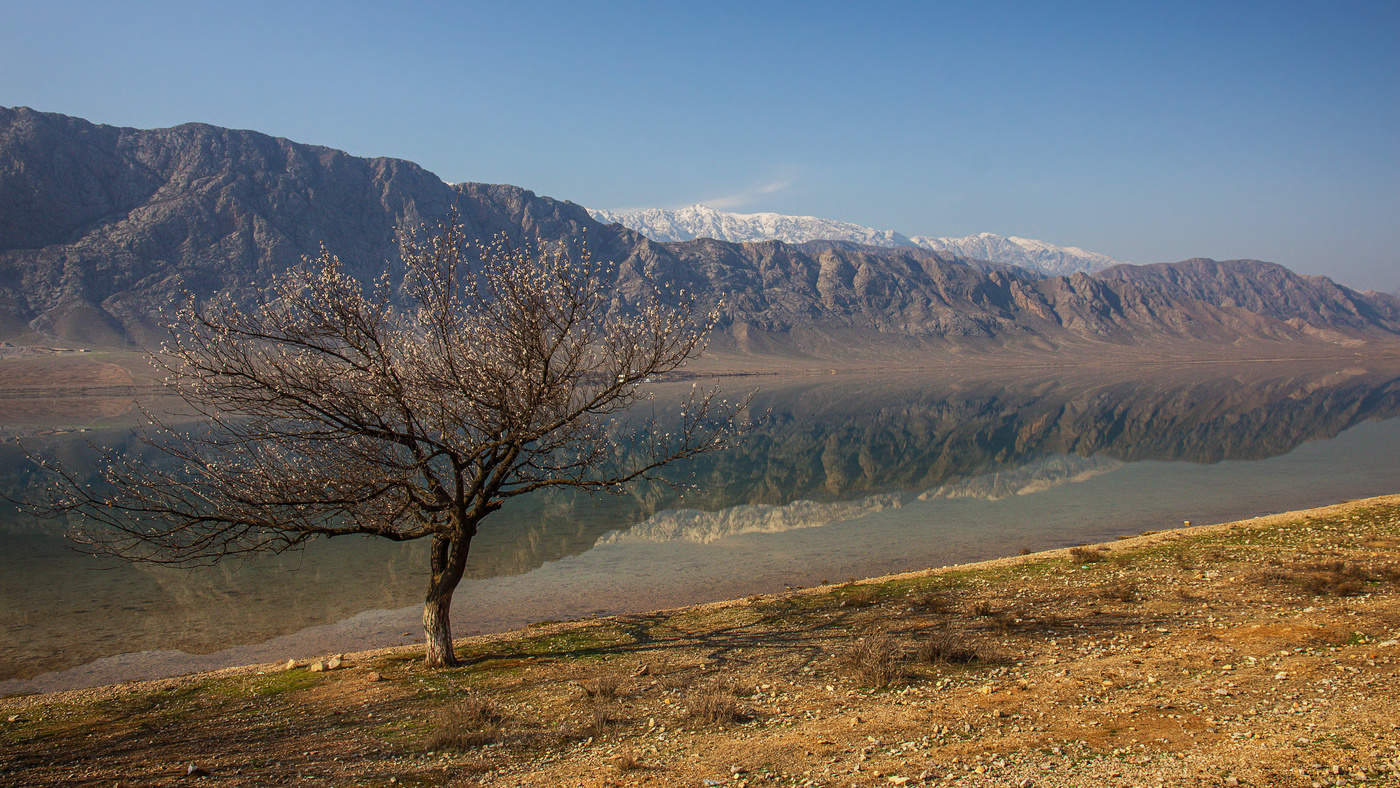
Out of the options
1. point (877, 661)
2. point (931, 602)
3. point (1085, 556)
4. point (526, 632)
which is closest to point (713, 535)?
point (526, 632)

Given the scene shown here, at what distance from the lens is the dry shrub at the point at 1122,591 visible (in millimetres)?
15309

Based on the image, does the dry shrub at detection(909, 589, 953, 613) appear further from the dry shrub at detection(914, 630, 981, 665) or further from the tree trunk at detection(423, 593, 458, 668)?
the tree trunk at detection(423, 593, 458, 668)

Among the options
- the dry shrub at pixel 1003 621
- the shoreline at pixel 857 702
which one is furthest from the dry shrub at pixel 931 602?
the dry shrub at pixel 1003 621

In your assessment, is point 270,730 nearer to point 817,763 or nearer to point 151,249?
point 817,763

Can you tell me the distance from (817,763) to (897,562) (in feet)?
63.0

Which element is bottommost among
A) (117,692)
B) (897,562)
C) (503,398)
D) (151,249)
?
(897,562)

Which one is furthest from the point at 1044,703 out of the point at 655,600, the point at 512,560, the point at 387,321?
the point at 512,560

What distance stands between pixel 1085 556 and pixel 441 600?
15.5 m

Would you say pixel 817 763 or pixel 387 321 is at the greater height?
pixel 387 321

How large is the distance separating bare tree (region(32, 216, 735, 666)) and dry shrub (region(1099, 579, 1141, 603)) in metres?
8.85

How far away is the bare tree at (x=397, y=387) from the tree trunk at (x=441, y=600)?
0.09 feet

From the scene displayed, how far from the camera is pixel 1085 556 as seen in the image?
2008cm

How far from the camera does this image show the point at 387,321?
14203mm

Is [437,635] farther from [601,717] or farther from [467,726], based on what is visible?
[601,717]
